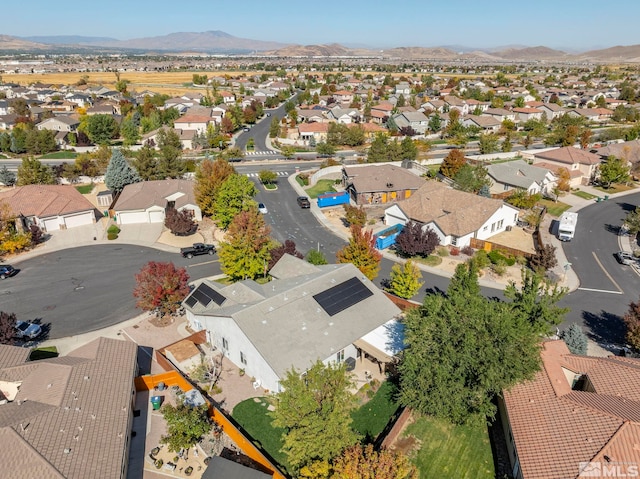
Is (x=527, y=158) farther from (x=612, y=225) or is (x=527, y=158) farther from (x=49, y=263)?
(x=49, y=263)

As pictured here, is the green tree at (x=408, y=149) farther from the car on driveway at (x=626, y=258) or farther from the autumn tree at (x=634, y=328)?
the autumn tree at (x=634, y=328)

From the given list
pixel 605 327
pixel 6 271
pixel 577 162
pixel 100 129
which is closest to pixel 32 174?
pixel 6 271

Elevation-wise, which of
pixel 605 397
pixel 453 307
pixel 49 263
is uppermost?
pixel 453 307

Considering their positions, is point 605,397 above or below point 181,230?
above

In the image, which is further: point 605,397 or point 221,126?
point 221,126

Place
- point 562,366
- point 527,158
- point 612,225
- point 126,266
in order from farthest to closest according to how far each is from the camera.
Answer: point 527,158, point 612,225, point 126,266, point 562,366

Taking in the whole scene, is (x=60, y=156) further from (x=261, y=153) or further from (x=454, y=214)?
(x=454, y=214)

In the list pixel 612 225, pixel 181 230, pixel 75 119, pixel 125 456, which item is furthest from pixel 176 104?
pixel 125 456
